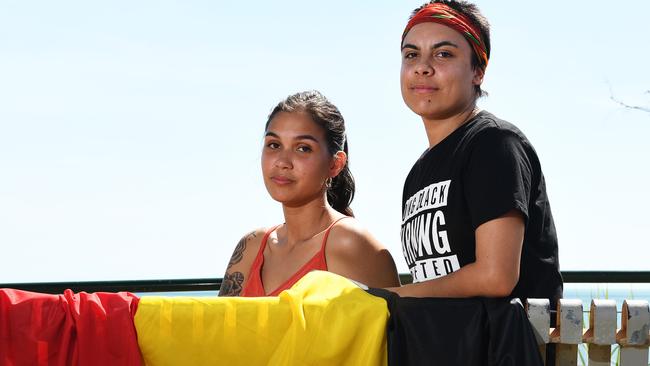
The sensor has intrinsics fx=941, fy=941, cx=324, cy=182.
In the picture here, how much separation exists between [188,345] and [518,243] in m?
0.86

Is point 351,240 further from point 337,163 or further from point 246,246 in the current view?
point 246,246

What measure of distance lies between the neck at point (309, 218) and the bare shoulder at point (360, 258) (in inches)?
3.9

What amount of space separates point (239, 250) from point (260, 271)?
19 cm

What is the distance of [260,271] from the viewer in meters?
3.35

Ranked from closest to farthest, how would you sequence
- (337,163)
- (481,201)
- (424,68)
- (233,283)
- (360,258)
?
(481,201) < (424,68) < (360,258) < (337,163) < (233,283)

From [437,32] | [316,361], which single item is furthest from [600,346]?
[437,32]

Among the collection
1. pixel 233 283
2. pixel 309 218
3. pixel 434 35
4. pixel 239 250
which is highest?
pixel 434 35

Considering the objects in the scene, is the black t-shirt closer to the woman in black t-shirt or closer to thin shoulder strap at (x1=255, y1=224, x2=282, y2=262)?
the woman in black t-shirt

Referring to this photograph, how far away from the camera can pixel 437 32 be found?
2.70m

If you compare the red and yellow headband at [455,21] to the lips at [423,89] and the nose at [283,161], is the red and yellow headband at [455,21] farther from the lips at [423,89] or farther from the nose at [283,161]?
the nose at [283,161]

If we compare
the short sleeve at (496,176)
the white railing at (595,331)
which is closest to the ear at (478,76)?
the short sleeve at (496,176)

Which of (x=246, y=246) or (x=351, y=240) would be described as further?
(x=246, y=246)

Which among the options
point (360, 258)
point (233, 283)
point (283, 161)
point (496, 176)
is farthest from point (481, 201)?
point (233, 283)

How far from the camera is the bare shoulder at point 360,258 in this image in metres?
3.08
